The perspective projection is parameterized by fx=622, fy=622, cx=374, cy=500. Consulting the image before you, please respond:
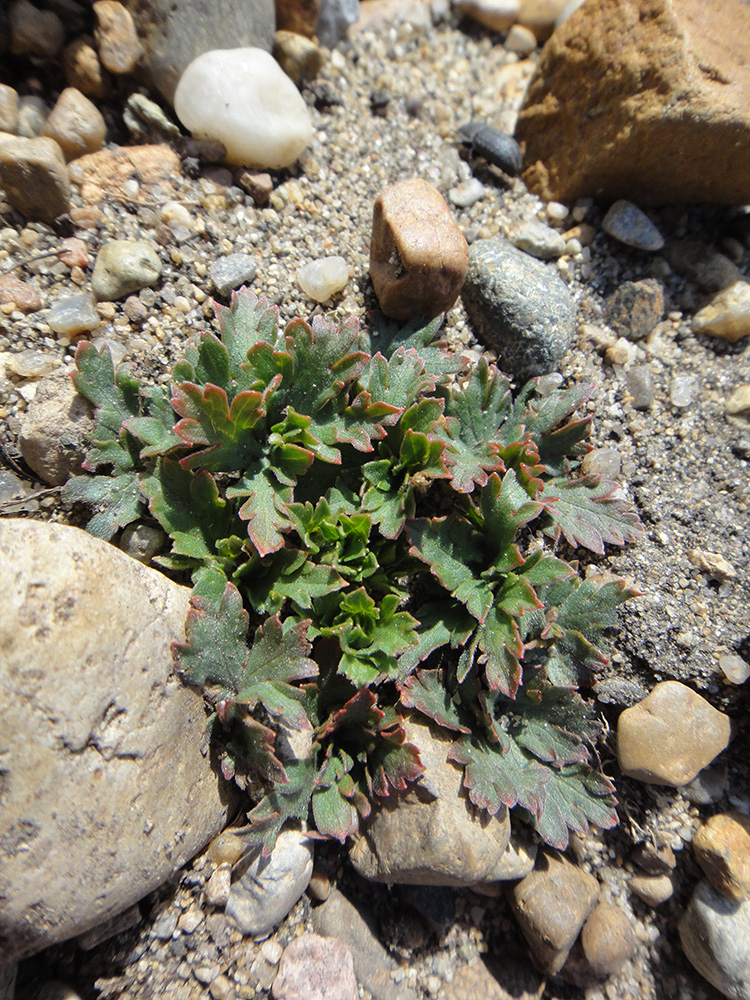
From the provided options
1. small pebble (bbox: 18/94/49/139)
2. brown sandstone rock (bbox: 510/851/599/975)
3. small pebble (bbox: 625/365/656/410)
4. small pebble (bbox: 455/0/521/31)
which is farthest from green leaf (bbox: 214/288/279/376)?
small pebble (bbox: 455/0/521/31)

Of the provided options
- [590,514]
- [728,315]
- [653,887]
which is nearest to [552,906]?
[653,887]

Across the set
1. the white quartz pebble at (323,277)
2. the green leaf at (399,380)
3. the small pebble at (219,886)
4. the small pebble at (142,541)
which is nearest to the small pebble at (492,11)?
the white quartz pebble at (323,277)

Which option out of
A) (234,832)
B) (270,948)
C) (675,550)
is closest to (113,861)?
(234,832)

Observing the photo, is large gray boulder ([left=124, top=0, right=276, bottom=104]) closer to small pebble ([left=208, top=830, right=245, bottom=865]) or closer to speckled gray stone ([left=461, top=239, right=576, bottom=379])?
speckled gray stone ([left=461, top=239, right=576, bottom=379])

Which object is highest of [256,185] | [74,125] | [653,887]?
[256,185]

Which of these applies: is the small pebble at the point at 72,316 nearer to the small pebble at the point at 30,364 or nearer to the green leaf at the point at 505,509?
the small pebble at the point at 30,364

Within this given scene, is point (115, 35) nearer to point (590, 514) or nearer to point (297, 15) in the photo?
point (297, 15)

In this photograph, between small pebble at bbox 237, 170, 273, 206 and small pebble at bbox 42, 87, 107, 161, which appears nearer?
small pebble at bbox 42, 87, 107, 161
